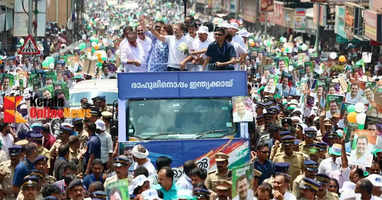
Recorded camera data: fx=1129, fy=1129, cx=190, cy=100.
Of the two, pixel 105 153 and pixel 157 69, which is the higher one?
pixel 157 69

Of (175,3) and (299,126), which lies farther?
(175,3)

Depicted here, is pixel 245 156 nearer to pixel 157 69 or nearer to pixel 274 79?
pixel 157 69

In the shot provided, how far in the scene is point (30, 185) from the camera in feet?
37.8

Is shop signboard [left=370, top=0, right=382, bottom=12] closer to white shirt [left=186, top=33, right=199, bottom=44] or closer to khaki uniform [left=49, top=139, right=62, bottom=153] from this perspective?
white shirt [left=186, top=33, right=199, bottom=44]

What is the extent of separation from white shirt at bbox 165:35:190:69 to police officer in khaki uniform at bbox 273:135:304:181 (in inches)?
140

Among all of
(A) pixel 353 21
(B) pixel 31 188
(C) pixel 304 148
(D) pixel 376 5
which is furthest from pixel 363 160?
(A) pixel 353 21

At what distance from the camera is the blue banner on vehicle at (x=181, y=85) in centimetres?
1517

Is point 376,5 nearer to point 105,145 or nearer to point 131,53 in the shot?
point 131,53

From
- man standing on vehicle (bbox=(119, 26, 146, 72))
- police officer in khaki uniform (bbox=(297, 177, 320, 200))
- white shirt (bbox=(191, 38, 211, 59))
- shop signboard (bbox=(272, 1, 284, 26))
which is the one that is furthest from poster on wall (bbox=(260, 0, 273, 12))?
police officer in khaki uniform (bbox=(297, 177, 320, 200))

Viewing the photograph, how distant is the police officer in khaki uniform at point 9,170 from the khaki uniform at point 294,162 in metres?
3.32

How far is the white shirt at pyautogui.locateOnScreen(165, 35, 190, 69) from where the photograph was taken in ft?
58.4

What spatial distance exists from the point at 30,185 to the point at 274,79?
52.0 feet

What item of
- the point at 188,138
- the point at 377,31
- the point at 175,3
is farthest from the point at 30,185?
the point at 175,3

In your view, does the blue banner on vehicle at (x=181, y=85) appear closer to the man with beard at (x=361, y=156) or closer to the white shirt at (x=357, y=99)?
the man with beard at (x=361, y=156)
